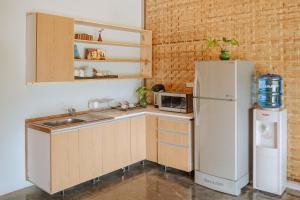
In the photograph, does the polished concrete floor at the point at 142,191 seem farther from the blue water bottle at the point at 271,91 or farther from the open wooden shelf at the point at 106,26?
the open wooden shelf at the point at 106,26

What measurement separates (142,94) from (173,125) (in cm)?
104

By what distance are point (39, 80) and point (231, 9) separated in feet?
9.09

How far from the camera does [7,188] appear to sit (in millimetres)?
3375

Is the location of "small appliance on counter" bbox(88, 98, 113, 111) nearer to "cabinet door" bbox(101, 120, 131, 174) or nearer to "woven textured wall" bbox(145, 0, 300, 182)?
"cabinet door" bbox(101, 120, 131, 174)

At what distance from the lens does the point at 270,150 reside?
3.34 metres

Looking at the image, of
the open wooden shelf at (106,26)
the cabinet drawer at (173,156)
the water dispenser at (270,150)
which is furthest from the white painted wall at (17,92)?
the water dispenser at (270,150)

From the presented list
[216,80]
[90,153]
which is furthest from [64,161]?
[216,80]

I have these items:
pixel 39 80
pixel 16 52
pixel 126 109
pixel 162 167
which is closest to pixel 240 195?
pixel 162 167

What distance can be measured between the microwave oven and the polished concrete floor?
98 cm

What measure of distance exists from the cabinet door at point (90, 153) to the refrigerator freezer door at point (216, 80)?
1437 millimetres

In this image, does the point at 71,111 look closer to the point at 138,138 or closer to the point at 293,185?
the point at 138,138

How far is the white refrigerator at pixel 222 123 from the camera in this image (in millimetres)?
3344

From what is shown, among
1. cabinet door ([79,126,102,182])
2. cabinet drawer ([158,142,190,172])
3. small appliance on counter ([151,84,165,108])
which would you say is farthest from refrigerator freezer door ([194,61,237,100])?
cabinet door ([79,126,102,182])

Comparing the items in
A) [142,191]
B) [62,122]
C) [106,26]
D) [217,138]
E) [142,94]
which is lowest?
[142,191]
